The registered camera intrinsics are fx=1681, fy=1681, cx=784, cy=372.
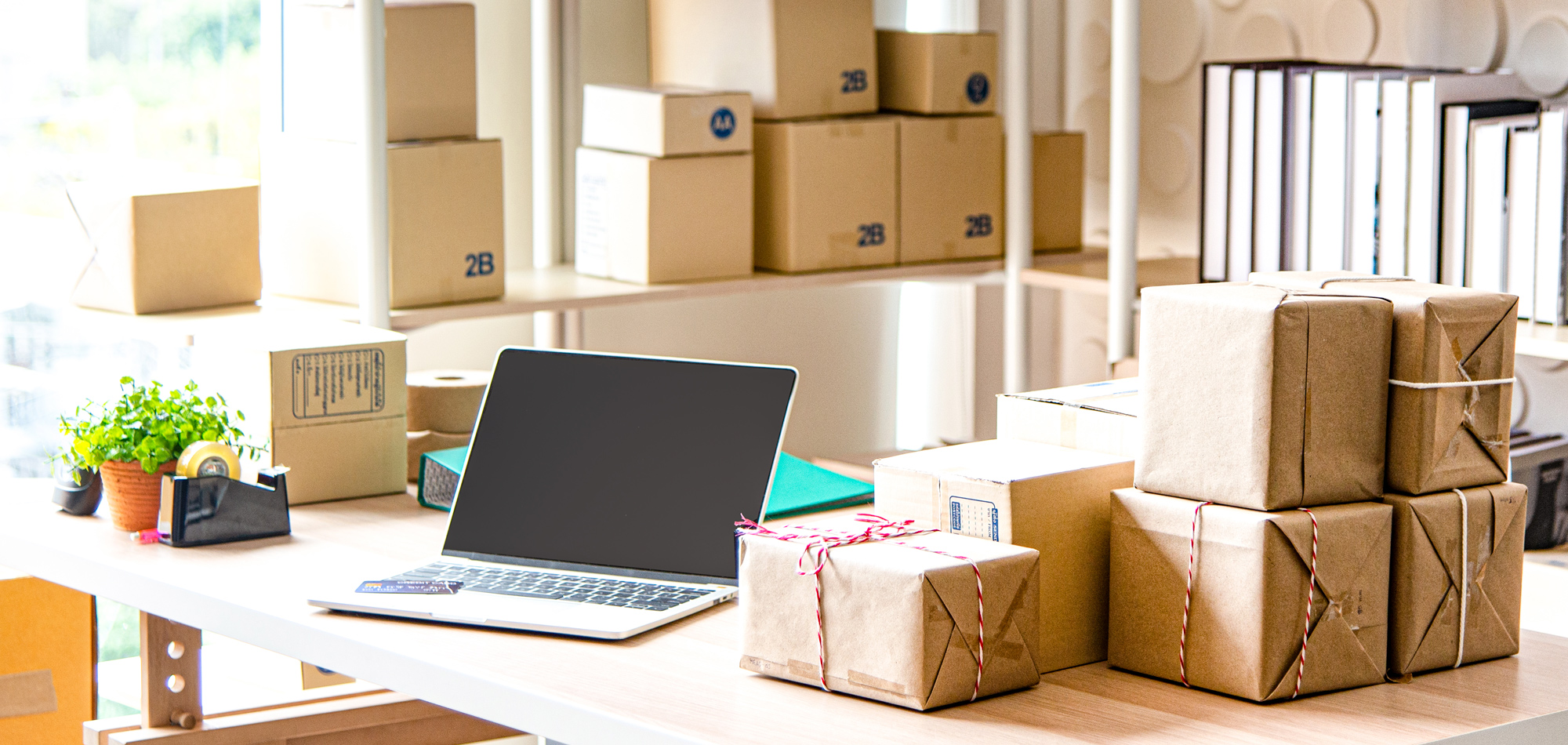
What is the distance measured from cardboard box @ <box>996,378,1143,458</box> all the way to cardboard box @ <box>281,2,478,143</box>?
3.77 feet

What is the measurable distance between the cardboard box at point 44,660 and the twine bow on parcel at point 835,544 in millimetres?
1034

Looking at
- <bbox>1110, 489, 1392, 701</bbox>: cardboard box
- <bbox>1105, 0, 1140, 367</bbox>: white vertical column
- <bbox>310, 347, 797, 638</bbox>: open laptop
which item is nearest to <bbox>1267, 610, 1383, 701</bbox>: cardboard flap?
<bbox>1110, 489, 1392, 701</bbox>: cardboard box

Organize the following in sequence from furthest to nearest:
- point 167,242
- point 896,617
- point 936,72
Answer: point 936,72, point 167,242, point 896,617

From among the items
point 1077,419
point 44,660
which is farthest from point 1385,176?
point 44,660

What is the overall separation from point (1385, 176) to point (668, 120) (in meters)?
0.99

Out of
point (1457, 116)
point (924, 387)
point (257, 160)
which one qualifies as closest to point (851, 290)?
point (924, 387)

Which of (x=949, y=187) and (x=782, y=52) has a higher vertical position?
(x=782, y=52)

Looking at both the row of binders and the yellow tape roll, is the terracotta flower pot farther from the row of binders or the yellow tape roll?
the row of binders

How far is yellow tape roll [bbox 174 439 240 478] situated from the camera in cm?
163

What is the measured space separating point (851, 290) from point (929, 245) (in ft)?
2.02

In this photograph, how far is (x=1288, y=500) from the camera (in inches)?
46.0

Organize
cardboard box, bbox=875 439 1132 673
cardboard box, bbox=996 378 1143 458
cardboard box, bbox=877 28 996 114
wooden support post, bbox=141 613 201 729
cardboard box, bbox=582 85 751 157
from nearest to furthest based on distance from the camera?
cardboard box, bbox=875 439 1132 673 → cardboard box, bbox=996 378 1143 458 → wooden support post, bbox=141 613 201 729 → cardboard box, bbox=582 85 751 157 → cardboard box, bbox=877 28 996 114

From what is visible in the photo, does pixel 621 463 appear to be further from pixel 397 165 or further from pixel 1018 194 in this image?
pixel 1018 194

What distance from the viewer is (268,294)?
2.39m
